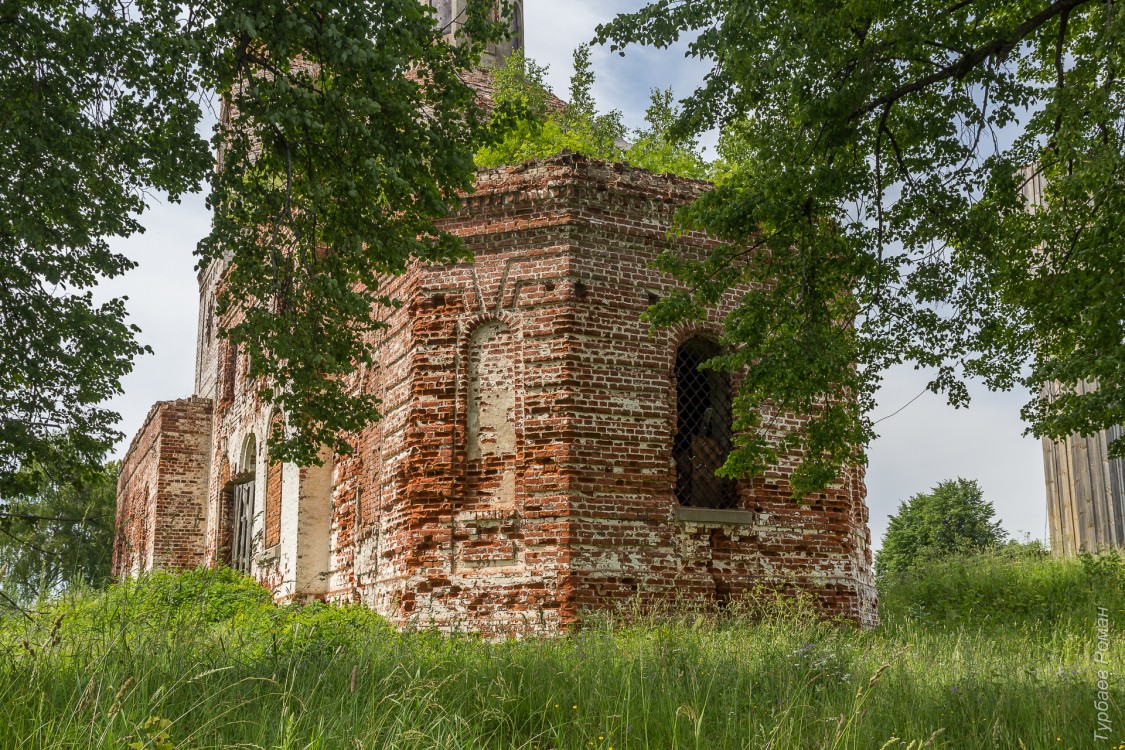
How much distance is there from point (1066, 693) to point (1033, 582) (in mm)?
9607

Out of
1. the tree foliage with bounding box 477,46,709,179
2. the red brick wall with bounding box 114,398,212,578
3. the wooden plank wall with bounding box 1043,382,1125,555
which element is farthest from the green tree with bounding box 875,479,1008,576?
the red brick wall with bounding box 114,398,212,578

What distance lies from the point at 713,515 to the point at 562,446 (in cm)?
206

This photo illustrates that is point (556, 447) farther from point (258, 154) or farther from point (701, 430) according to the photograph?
point (258, 154)

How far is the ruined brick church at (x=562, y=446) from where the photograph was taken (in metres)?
11.2

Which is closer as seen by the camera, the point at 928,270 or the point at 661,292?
the point at 928,270

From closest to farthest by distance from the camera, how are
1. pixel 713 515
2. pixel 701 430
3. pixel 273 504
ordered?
pixel 713 515 < pixel 701 430 < pixel 273 504

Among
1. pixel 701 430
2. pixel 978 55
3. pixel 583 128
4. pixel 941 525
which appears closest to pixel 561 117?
pixel 583 128

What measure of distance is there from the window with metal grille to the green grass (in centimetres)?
311

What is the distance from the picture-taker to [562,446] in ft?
37.1

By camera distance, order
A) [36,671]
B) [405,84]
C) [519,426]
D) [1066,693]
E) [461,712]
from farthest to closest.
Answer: [519,426] < [405,84] < [1066,693] < [461,712] < [36,671]

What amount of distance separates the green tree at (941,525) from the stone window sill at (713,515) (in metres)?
13.3

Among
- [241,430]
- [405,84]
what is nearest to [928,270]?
[405,84]

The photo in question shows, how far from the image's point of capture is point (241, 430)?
19.8 m

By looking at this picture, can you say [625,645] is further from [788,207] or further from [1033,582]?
[1033,582]
